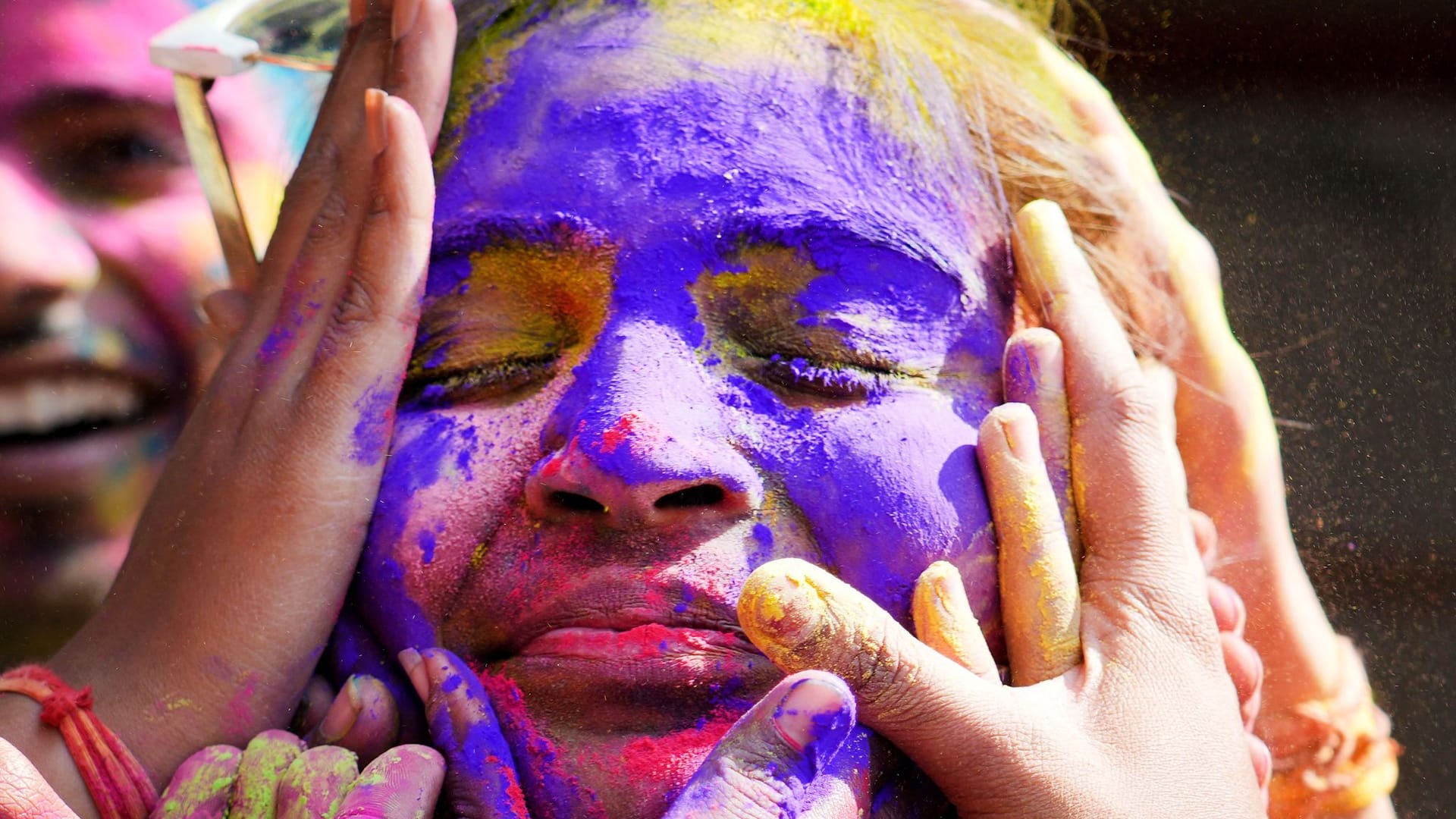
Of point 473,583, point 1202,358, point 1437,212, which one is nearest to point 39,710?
point 473,583

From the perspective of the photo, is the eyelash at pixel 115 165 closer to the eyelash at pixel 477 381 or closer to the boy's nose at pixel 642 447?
the eyelash at pixel 477 381

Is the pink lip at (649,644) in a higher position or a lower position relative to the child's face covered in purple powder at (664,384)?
lower

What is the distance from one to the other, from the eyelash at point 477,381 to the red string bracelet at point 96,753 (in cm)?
42

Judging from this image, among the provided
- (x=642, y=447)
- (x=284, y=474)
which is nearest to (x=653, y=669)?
(x=642, y=447)

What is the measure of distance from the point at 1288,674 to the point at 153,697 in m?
1.28

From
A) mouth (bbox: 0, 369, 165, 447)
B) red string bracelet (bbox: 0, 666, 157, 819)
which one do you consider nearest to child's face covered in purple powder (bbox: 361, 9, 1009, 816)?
red string bracelet (bbox: 0, 666, 157, 819)

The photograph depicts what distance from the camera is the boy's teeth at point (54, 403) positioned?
1694mm

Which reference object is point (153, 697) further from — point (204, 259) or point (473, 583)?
point (204, 259)

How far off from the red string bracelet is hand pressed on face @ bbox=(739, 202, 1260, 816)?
628 millimetres

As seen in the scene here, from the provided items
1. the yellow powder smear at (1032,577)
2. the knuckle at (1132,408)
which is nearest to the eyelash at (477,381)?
the yellow powder smear at (1032,577)

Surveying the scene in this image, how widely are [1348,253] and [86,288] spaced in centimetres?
165

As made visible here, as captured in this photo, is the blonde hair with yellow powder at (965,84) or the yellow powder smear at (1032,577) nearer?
the yellow powder smear at (1032,577)

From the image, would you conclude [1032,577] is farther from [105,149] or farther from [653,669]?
[105,149]

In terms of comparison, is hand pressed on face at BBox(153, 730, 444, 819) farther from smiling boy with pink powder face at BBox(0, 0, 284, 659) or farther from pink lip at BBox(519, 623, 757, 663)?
smiling boy with pink powder face at BBox(0, 0, 284, 659)
